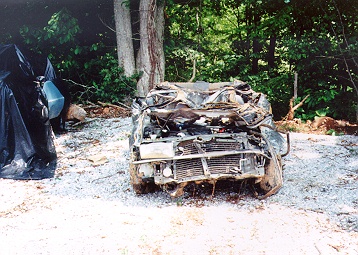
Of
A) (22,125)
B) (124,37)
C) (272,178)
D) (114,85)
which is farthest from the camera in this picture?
(114,85)

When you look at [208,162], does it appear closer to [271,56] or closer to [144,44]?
[144,44]

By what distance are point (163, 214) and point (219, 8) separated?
9543 millimetres

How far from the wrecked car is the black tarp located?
238 centimetres

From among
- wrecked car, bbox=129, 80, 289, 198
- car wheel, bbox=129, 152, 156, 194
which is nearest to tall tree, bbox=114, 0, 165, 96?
wrecked car, bbox=129, 80, 289, 198

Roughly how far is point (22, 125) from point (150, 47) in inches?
216

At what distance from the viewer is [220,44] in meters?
13.4

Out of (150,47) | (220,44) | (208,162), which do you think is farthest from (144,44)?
(208,162)

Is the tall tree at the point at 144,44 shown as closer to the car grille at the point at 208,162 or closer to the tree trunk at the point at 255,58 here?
the tree trunk at the point at 255,58

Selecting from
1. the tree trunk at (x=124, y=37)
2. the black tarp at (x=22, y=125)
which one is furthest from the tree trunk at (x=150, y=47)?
the black tarp at (x=22, y=125)

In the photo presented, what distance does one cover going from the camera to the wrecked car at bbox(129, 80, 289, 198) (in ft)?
16.9

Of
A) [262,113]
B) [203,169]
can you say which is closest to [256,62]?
[262,113]

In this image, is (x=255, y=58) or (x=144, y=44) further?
(x=255, y=58)

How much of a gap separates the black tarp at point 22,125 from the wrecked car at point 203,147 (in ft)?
7.79

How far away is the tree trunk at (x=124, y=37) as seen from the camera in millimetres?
11672
